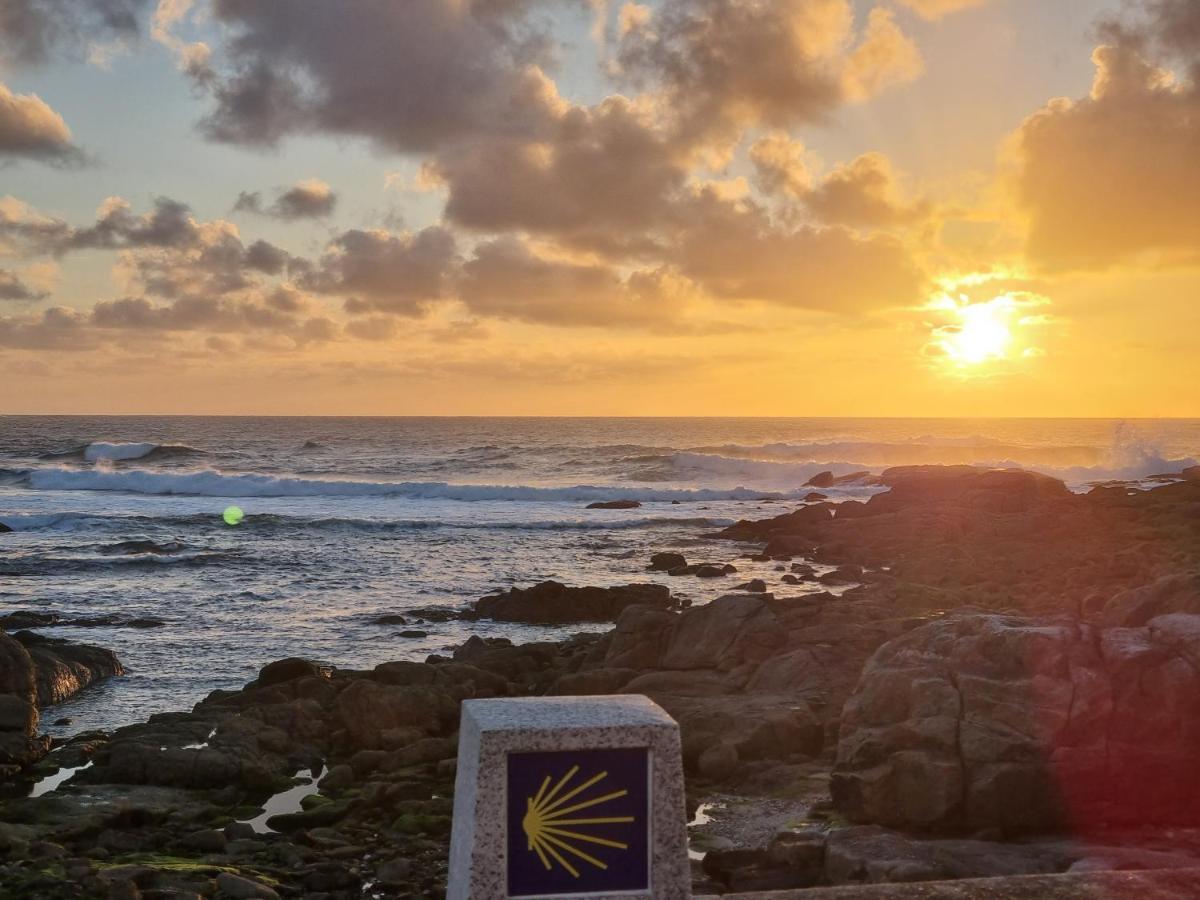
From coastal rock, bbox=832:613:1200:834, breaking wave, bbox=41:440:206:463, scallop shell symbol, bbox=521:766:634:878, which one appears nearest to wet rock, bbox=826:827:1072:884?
coastal rock, bbox=832:613:1200:834

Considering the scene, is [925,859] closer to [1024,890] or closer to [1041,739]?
[1041,739]

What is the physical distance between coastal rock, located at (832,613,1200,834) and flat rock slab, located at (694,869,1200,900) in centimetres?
388

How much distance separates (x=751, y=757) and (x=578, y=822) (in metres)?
7.91

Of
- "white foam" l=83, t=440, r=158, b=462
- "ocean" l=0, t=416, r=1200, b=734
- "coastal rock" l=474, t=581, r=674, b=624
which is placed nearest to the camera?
"ocean" l=0, t=416, r=1200, b=734

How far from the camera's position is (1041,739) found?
29.6ft

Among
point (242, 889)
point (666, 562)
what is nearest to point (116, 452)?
point (666, 562)

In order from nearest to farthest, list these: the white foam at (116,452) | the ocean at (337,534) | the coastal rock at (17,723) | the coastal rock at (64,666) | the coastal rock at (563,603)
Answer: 1. the coastal rock at (17,723)
2. the coastal rock at (64,666)
3. the ocean at (337,534)
4. the coastal rock at (563,603)
5. the white foam at (116,452)

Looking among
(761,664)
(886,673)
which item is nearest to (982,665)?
(886,673)

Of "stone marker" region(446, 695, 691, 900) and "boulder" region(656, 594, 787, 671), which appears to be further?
"boulder" region(656, 594, 787, 671)

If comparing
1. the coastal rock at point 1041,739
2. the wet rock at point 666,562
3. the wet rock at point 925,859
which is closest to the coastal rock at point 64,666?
the coastal rock at point 1041,739

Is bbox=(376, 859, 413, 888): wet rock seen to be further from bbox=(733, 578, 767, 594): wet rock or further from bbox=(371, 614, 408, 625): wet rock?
bbox=(733, 578, 767, 594): wet rock

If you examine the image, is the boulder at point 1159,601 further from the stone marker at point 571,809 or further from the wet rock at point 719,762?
the stone marker at point 571,809

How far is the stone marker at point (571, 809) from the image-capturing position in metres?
3.79

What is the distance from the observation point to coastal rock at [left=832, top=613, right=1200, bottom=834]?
28.9ft
